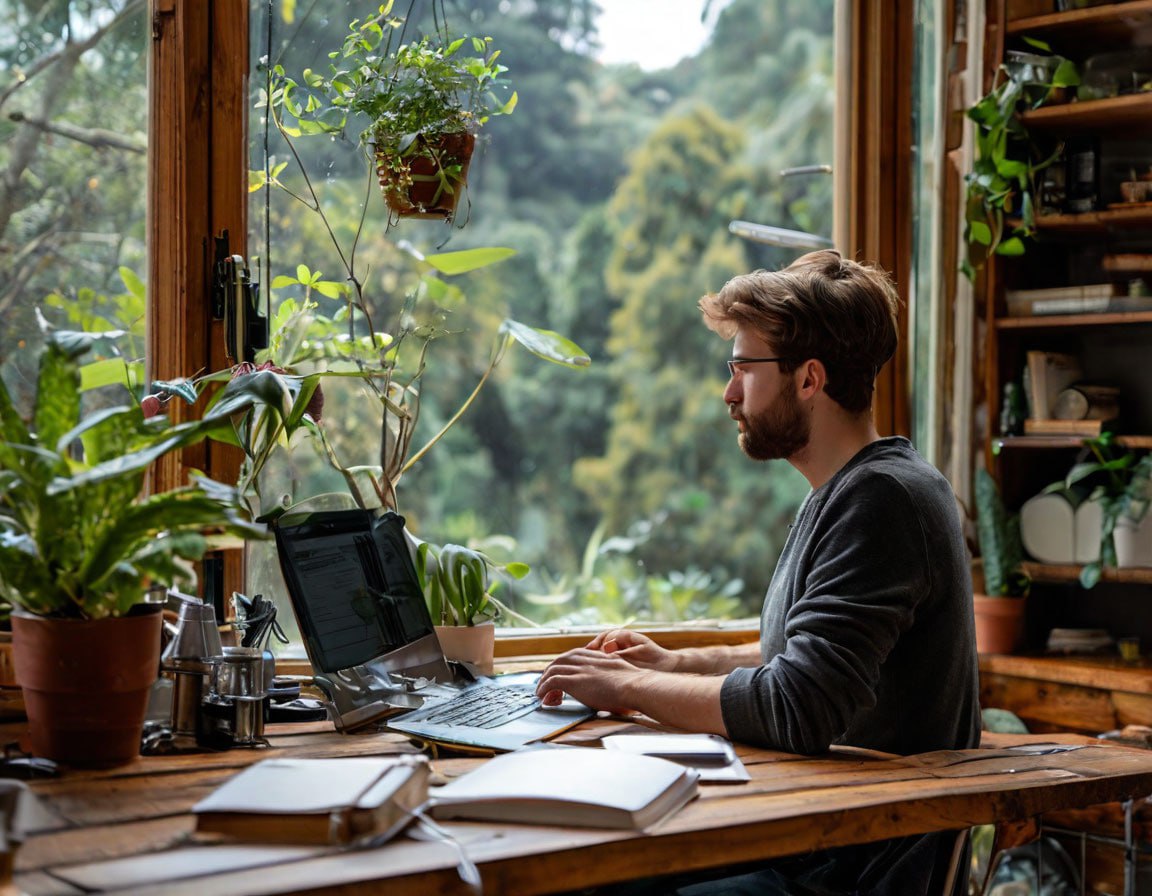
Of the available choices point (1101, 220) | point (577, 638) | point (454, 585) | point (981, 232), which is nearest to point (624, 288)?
point (981, 232)

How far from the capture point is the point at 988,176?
2963 millimetres

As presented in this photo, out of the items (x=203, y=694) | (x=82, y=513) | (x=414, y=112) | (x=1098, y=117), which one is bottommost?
(x=203, y=694)

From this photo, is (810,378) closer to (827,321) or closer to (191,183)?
(827,321)

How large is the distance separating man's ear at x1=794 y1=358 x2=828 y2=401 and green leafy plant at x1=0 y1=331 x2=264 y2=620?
909 mm

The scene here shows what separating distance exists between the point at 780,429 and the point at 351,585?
0.73 metres

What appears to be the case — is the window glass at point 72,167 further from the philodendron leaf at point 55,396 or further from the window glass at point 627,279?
the window glass at point 627,279

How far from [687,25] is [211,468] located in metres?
5.12

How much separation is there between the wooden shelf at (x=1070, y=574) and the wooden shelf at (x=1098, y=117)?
1.07 m

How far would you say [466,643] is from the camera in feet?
7.29

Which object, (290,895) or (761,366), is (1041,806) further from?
(290,895)

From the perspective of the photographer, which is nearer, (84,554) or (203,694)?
(84,554)

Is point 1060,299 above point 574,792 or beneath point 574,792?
above

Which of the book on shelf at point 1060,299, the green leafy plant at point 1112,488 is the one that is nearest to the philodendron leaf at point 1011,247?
the book on shelf at point 1060,299

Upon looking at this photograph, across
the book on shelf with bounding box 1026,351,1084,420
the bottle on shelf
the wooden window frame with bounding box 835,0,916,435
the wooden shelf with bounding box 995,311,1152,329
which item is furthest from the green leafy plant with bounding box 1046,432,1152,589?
the bottle on shelf
